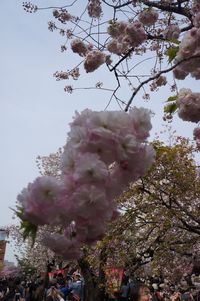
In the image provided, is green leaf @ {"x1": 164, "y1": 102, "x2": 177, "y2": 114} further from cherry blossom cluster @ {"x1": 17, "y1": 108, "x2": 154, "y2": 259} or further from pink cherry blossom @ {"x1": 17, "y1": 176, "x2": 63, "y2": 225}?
pink cherry blossom @ {"x1": 17, "y1": 176, "x2": 63, "y2": 225}

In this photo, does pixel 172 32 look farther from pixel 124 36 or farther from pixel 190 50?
pixel 190 50

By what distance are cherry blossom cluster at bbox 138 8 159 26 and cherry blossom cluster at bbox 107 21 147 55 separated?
358 millimetres

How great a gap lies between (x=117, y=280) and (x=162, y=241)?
2143mm

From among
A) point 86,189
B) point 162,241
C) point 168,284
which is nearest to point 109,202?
point 86,189

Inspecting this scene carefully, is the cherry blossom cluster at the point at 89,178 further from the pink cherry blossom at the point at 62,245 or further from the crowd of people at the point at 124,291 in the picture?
the crowd of people at the point at 124,291

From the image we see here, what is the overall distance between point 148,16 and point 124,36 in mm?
527

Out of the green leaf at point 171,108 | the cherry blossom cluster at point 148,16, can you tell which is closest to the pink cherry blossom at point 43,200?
the green leaf at point 171,108

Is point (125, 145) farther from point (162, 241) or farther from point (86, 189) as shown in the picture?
point (162, 241)

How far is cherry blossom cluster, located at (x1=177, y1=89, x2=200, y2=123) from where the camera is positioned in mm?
2736

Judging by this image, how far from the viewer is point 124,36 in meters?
5.13

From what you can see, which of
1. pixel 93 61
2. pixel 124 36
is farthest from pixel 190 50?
pixel 124 36

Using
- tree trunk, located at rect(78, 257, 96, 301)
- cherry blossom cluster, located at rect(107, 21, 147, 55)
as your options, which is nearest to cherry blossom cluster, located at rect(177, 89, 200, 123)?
cherry blossom cluster, located at rect(107, 21, 147, 55)

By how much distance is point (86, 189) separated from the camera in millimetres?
1587

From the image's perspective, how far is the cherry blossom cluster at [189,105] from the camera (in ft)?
8.98
